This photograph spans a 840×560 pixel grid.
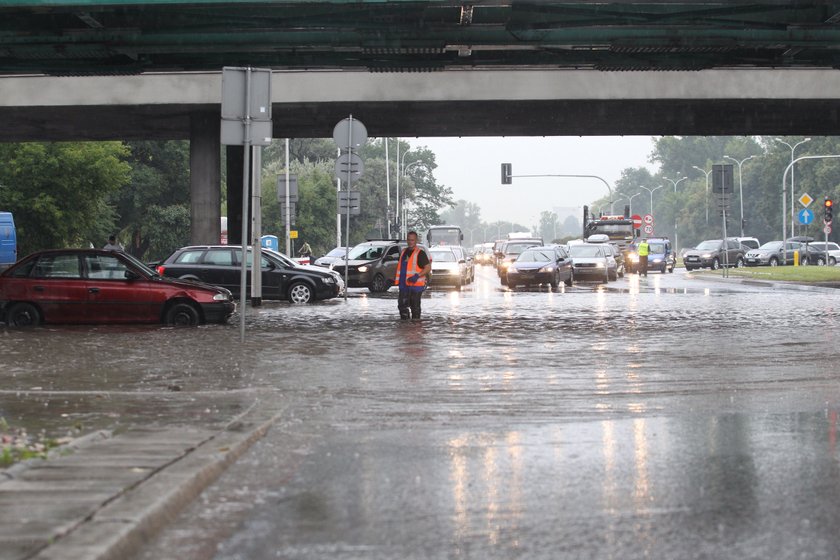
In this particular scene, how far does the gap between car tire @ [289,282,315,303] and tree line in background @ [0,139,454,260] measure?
64.1 feet

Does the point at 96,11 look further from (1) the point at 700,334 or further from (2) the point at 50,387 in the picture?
(1) the point at 700,334

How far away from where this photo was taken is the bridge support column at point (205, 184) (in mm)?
33812

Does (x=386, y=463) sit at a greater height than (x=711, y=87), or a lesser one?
lesser

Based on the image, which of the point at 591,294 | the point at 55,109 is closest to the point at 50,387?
the point at 55,109

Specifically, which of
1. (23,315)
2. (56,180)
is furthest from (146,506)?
(56,180)

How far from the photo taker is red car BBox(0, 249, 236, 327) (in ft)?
66.2

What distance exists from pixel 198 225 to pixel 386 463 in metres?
27.6

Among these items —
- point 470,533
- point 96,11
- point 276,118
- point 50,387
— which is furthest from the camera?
point 276,118

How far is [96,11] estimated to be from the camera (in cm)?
1723

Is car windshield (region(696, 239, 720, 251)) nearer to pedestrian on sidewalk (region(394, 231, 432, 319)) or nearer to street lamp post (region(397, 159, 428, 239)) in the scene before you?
pedestrian on sidewalk (region(394, 231, 432, 319))

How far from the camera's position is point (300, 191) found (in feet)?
279

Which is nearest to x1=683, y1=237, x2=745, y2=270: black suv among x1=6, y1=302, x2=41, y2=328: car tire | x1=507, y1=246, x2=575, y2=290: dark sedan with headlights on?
x1=507, y1=246, x2=575, y2=290: dark sedan with headlights on

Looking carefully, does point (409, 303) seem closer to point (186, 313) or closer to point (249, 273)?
point (186, 313)

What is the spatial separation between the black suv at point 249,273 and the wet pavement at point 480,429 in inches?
327
